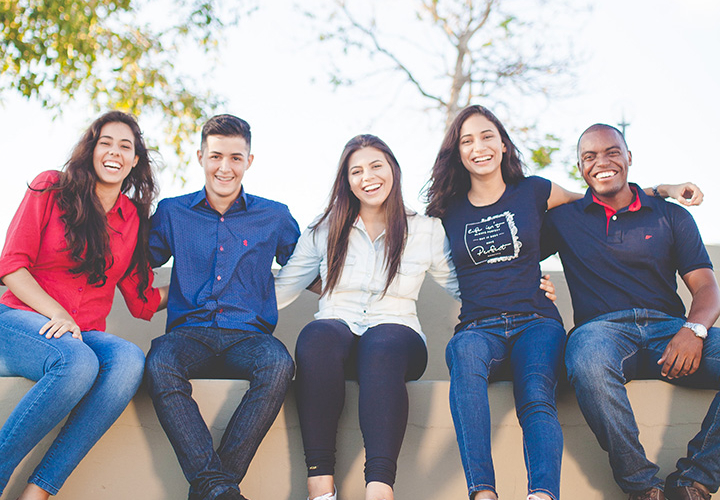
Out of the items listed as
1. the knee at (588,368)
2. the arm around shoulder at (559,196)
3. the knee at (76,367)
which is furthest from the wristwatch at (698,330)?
the knee at (76,367)

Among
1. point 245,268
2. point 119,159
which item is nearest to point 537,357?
point 245,268

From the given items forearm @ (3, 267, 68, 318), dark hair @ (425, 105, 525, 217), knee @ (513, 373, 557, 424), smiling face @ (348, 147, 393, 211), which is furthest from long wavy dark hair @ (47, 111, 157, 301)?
knee @ (513, 373, 557, 424)

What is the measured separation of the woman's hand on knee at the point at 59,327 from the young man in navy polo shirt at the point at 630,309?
1.82m

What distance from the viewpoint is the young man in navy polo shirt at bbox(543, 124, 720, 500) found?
222 centimetres

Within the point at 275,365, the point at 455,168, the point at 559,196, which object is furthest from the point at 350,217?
the point at 559,196

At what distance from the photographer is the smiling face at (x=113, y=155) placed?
2.71 meters

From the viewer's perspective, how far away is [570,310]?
390cm

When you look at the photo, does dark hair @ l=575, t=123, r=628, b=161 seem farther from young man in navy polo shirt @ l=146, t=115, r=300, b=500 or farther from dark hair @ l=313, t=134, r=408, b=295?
young man in navy polo shirt @ l=146, t=115, r=300, b=500

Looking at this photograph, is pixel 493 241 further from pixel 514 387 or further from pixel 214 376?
pixel 214 376

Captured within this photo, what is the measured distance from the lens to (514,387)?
2352 mm

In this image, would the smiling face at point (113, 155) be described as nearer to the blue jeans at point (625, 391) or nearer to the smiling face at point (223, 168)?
the smiling face at point (223, 168)

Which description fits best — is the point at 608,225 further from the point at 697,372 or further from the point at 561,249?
the point at 697,372

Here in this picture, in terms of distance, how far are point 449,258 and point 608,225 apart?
2.27 ft

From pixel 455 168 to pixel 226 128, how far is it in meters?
1.07
